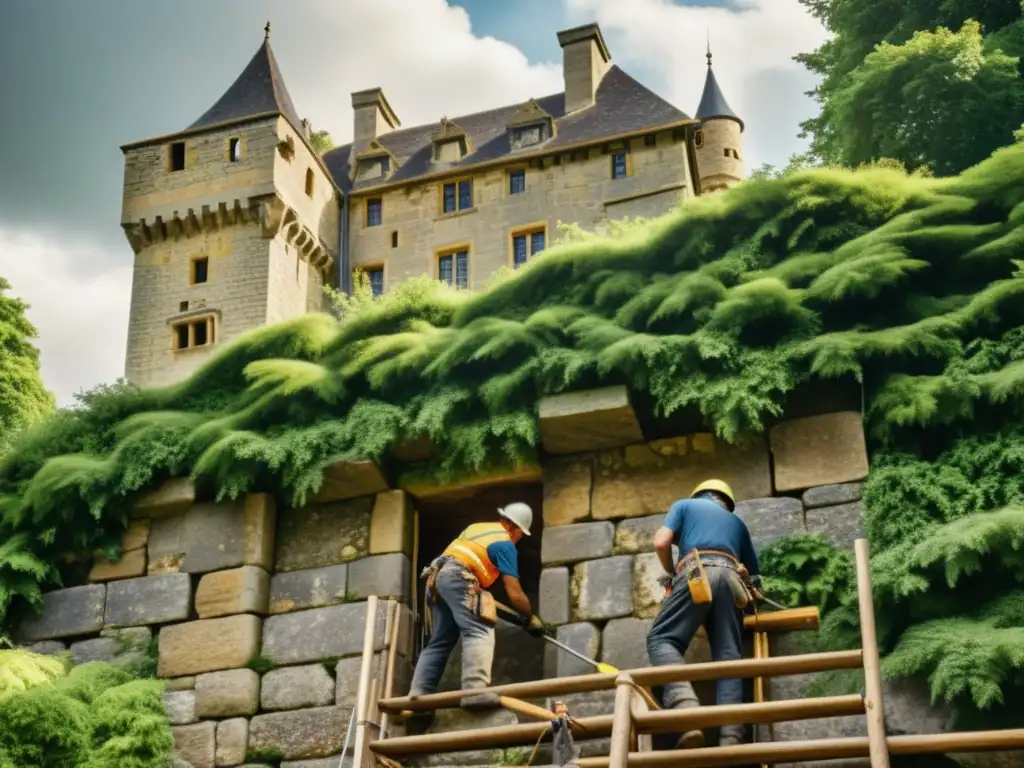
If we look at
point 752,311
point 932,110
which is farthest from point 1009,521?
point 932,110

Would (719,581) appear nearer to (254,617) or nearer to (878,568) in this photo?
(878,568)

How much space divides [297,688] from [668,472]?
302cm

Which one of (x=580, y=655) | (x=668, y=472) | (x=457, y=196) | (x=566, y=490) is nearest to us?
(x=580, y=655)

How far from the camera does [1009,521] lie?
718 centimetres

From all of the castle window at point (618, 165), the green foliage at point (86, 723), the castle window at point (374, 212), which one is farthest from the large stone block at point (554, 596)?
the castle window at point (374, 212)

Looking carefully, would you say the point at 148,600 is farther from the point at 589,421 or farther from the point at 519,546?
the point at 589,421

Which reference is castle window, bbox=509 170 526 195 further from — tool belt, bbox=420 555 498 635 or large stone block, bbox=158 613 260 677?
tool belt, bbox=420 555 498 635

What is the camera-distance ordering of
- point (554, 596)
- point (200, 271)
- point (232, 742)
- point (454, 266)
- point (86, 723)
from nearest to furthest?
1. point (554, 596)
2. point (86, 723)
3. point (232, 742)
4. point (200, 271)
5. point (454, 266)

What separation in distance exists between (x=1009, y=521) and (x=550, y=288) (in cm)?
415

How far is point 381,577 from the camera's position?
957 centimetres

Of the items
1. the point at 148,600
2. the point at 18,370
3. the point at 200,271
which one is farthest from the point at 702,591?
the point at 200,271

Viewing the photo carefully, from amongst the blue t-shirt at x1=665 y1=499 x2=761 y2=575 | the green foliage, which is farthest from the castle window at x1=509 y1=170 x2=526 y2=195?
the blue t-shirt at x1=665 y1=499 x2=761 y2=575

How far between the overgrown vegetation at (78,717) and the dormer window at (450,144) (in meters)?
25.3

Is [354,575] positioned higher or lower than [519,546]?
lower
